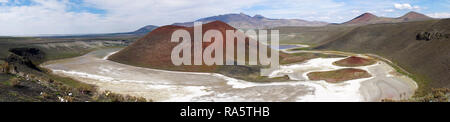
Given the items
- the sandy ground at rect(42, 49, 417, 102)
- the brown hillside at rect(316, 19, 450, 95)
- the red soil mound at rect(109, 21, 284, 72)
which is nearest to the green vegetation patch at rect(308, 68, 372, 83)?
the sandy ground at rect(42, 49, 417, 102)

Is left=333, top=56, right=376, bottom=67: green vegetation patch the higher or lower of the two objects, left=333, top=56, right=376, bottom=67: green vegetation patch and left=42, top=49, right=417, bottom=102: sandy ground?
the higher

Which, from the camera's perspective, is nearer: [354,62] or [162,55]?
[354,62]

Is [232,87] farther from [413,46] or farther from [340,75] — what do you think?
[413,46]

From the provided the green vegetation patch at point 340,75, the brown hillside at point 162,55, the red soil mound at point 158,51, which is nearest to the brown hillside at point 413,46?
the green vegetation patch at point 340,75

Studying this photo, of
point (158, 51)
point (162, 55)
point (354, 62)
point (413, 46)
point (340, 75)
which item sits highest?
point (413, 46)

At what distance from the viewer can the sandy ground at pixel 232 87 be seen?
2511 cm

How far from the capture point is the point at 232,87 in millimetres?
29719

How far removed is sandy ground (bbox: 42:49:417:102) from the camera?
2511 centimetres

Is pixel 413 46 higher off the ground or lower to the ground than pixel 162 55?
higher

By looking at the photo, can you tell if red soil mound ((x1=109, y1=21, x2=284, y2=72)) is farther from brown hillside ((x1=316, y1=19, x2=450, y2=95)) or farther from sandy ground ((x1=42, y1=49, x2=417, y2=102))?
brown hillside ((x1=316, y1=19, x2=450, y2=95))

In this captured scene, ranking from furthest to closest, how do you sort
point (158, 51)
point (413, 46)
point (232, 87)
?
1. point (413, 46)
2. point (158, 51)
3. point (232, 87)

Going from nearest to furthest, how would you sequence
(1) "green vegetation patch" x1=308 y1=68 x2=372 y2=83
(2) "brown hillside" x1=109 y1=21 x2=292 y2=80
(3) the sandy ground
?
(3) the sandy ground, (1) "green vegetation patch" x1=308 y1=68 x2=372 y2=83, (2) "brown hillside" x1=109 y1=21 x2=292 y2=80

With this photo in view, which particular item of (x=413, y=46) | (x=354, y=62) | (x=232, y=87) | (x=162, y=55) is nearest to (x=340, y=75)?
(x=354, y=62)

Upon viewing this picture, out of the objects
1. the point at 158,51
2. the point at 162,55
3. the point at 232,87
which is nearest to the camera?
the point at 232,87
